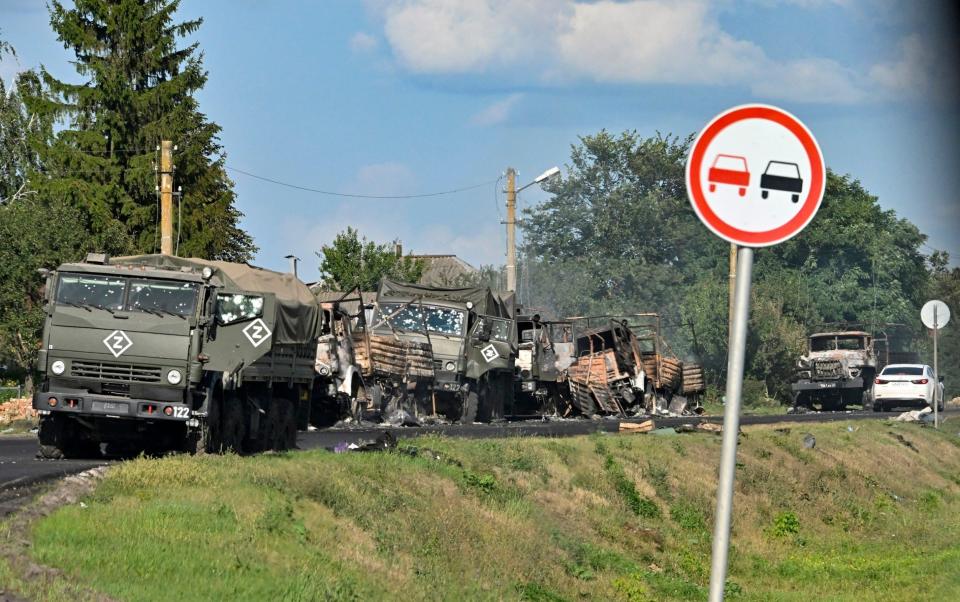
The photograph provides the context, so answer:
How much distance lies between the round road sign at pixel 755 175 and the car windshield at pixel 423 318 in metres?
27.1

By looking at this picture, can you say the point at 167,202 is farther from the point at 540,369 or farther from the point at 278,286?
the point at 540,369

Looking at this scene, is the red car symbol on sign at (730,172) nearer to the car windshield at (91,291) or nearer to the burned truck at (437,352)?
the car windshield at (91,291)

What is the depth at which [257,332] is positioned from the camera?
701 inches

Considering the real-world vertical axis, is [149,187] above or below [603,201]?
below

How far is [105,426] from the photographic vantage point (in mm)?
17422

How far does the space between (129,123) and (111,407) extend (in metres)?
28.9

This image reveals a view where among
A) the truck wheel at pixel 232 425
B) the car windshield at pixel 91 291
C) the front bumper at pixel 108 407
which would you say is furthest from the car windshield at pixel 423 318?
the front bumper at pixel 108 407

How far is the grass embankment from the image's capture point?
349 inches

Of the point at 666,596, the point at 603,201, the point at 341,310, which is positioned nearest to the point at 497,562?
the point at 666,596

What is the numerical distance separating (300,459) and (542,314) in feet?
101

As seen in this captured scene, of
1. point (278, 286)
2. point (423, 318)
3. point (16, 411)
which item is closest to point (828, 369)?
point (423, 318)

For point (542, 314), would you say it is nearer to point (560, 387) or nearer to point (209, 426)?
point (560, 387)

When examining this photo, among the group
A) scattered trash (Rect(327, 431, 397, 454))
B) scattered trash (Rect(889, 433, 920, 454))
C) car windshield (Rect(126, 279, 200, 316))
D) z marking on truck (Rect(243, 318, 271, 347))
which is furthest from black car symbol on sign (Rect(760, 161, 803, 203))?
scattered trash (Rect(889, 433, 920, 454))

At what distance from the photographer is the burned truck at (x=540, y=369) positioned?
3856 cm
